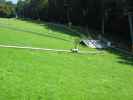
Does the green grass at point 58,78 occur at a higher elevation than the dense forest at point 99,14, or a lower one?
lower

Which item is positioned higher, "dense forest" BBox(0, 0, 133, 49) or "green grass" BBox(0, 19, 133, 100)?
"dense forest" BBox(0, 0, 133, 49)

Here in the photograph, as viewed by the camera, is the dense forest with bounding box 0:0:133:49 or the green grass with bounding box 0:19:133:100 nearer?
the green grass with bounding box 0:19:133:100

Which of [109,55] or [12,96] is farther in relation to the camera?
[109,55]

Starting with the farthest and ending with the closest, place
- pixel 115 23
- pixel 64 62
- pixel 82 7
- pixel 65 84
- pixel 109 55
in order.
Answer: pixel 82 7
pixel 115 23
pixel 109 55
pixel 64 62
pixel 65 84

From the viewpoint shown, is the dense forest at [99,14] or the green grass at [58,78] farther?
the dense forest at [99,14]

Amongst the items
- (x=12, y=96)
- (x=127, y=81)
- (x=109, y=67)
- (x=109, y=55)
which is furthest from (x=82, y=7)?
(x=12, y=96)

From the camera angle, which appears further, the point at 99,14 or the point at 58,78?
the point at 99,14

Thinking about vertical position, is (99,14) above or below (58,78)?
above

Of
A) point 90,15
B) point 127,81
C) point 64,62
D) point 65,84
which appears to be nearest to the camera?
point 65,84

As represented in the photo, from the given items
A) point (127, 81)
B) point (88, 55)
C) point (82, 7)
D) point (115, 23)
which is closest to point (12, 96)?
point (127, 81)

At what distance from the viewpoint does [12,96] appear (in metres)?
13.0

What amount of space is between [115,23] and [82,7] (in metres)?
15.6

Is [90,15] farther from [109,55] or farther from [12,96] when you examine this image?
[12,96]

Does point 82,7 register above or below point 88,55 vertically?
above
